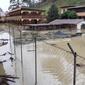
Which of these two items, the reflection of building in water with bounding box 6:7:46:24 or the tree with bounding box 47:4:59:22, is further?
the tree with bounding box 47:4:59:22

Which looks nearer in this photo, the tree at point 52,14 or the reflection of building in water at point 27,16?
the reflection of building in water at point 27,16

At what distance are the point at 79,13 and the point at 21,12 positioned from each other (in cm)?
1173

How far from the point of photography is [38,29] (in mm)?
46688

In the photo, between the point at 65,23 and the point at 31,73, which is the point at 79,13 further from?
the point at 31,73

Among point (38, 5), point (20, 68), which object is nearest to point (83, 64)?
point (20, 68)

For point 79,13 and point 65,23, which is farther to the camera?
point 79,13

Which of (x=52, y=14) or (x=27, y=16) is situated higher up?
(x=52, y=14)

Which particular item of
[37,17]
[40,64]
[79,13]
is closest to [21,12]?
[37,17]

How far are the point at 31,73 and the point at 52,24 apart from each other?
33374 mm

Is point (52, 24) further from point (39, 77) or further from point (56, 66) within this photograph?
point (39, 77)

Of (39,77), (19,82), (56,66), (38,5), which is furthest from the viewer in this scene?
(38,5)

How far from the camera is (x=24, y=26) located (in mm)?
50594

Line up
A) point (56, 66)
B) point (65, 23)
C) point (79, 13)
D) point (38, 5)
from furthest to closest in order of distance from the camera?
point (38, 5), point (79, 13), point (65, 23), point (56, 66)

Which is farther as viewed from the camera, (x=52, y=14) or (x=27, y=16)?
(x=52, y=14)
